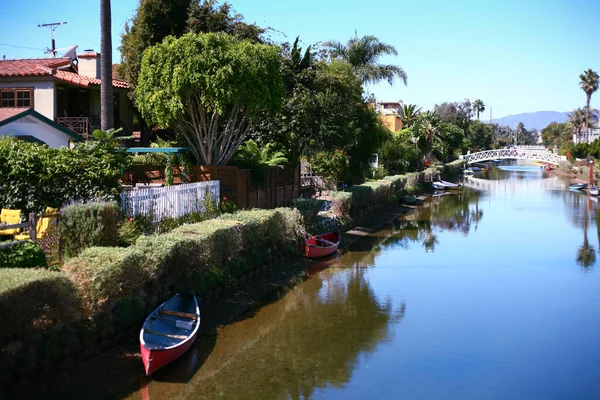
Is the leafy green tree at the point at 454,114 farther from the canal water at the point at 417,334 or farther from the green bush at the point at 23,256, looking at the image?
the green bush at the point at 23,256

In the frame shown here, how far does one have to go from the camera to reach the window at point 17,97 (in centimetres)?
3344

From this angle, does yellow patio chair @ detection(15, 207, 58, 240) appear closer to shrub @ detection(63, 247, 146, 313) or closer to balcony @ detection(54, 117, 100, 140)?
shrub @ detection(63, 247, 146, 313)

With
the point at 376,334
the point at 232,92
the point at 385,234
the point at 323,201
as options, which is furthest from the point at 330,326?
the point at 385,234

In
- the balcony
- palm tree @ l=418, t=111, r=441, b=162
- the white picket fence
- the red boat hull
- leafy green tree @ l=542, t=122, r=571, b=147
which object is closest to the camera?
the red boat hull

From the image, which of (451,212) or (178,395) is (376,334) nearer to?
(178,395)

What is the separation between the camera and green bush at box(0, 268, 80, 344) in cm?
1136

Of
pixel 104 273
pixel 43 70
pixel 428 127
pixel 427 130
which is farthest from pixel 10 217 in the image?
pixel 427 130

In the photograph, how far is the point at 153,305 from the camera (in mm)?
16188

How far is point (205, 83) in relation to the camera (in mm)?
24797

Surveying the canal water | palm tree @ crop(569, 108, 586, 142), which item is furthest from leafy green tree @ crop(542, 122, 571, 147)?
the canal water

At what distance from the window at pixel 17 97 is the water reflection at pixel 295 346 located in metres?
20.4

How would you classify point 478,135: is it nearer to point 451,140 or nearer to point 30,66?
point 451,140

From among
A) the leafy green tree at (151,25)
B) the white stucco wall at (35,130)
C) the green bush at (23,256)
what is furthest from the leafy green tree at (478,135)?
the green bush at (23,256)

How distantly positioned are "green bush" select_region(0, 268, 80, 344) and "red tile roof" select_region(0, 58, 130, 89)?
77.5 ft
